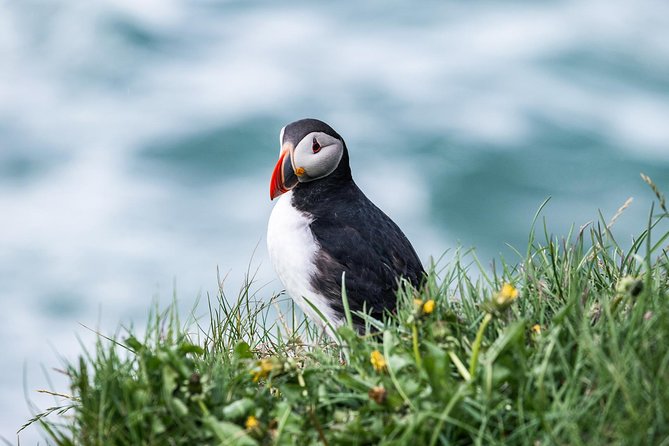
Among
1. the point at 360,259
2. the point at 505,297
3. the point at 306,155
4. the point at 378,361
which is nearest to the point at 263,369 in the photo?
the point at 378,361

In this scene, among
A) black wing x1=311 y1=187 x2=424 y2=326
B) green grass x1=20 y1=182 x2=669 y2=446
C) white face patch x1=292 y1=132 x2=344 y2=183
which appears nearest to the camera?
green grass x1=20 y1=182 x2=669 y2=446

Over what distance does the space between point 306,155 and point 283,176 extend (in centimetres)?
21

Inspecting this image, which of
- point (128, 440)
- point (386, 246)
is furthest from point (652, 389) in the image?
point (386, 246)

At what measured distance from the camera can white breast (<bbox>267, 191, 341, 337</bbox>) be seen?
19.4 ft

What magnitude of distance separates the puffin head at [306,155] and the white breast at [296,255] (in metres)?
0.19

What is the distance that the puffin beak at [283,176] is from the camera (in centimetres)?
614

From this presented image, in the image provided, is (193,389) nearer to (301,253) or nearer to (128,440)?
(128,440)

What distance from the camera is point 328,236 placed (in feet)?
19.5

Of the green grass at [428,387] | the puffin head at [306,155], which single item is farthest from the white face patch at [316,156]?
the green grass at [428,387]

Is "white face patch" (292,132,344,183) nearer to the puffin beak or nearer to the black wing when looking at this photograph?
the puffin beak

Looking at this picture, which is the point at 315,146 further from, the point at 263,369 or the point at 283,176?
the point at 263,369

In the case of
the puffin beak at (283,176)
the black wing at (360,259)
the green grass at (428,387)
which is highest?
the puffin beak at (283,176)

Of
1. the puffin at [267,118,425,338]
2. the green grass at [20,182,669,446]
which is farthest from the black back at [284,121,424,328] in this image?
the green grass at [20,182,669,446]

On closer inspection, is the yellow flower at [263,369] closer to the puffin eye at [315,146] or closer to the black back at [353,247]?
the black back at [353,247]
